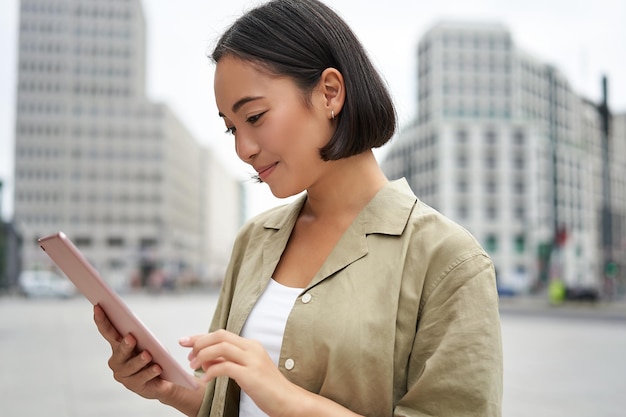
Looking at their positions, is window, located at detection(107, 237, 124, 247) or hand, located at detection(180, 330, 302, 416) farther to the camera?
window, located at detection(107, 237, 124, 247)

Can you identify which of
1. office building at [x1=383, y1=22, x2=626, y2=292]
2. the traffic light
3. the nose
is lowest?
the traffic light

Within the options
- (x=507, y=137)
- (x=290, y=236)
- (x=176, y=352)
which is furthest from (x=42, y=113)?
(x=290, y=236)

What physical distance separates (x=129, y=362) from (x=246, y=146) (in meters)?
0.55

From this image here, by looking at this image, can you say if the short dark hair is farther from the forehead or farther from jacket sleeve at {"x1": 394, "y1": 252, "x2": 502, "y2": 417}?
jacket sleeve at {"x1": 394, "y1": 252, "x2": 502, "y2": 417}

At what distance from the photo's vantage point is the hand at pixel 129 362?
5.01ft

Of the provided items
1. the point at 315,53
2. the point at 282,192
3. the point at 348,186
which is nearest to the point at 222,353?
the point at 282,192

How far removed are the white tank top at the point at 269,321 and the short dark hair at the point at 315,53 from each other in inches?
12.3

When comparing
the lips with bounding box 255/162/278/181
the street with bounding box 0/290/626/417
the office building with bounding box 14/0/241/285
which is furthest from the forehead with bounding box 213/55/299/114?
the office building with bounding box 14/0/241/285

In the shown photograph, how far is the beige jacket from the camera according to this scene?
1.28m

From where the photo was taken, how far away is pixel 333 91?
1.46 m

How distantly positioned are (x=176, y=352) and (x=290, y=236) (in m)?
9.11

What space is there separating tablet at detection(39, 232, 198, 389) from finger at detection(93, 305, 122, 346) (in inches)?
0.4

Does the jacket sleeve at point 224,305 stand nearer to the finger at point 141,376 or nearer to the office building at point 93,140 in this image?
the finger at point 141,376

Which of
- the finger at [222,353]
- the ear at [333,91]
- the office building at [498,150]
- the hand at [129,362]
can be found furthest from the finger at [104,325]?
the office building at [498,150]
